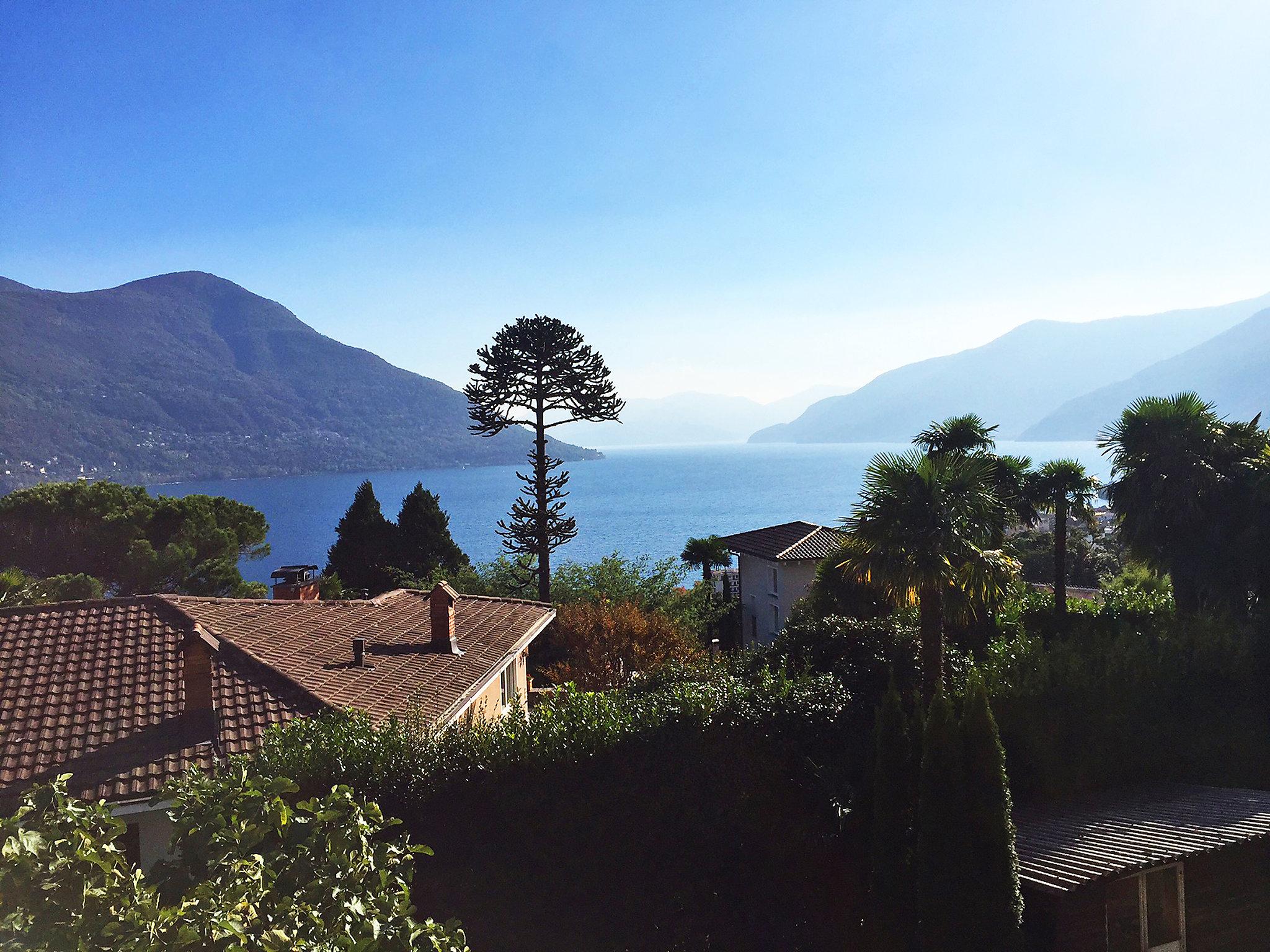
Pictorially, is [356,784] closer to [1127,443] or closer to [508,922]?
[508,922]

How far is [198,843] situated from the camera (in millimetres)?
3195

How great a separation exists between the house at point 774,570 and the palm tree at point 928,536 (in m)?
17.5

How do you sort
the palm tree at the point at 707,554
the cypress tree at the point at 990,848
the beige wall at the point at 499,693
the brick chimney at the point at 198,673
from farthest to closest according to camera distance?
the palm tree at the point at 707,554, the beige wall at the point at 499,693, the brick chimney at the point at 198,673, the cypress tree at the point at 990,848

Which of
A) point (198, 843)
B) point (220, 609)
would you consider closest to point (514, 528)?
point (220, 609)

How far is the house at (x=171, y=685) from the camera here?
31.8 feet

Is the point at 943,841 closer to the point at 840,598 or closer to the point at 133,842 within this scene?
the point at 133,842

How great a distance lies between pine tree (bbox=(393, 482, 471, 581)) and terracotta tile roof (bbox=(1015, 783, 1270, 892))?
3540cm

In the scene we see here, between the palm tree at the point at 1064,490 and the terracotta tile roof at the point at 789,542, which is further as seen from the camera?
the terracotta tile roof at the point at 789,542

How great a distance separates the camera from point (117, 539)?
117ft

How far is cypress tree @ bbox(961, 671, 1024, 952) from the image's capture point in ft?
27.3

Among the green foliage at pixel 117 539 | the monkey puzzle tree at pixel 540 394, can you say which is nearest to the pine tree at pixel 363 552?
the green foliage at pixel 117 539

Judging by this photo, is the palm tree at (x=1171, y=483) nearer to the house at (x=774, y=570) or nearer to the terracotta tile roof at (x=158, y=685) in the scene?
the house at (x=774, y=570)

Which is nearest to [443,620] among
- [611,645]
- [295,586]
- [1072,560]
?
[611,645]

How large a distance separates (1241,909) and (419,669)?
1296 centimetres
